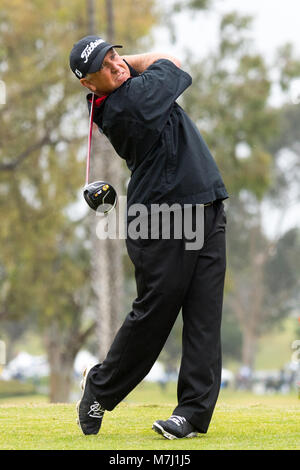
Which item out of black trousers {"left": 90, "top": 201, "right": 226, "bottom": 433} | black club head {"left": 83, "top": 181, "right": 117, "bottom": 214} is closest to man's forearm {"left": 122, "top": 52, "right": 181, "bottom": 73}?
black club head {"left": 83, "top": 181, "right": 117, "bottom": 214}

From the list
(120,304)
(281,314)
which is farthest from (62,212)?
(281,314)

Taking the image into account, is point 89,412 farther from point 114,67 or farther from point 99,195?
point 114,67

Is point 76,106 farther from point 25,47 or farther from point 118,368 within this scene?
point 118,368

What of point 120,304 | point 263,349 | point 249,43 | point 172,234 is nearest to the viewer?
point 172,234

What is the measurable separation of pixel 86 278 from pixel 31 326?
22.1 m

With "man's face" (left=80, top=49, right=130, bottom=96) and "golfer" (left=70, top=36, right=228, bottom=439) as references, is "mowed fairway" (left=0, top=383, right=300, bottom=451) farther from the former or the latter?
"man's face" (left=80, top=49, right=130, bottom=96)

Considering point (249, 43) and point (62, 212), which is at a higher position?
point (249, 43)

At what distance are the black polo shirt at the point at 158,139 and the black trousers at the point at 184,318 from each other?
20 cm

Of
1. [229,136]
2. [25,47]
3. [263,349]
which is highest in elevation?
[25,47]

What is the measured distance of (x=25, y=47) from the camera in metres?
22.0

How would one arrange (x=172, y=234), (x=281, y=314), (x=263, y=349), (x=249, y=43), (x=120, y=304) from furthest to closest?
(x=263, y=349) → (x=281, y=314) → (x=249, y=43) → (x=120, y=304) → (x=172, y=234)

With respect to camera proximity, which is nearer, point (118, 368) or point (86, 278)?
point (118, 368)

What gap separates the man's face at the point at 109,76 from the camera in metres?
4.05

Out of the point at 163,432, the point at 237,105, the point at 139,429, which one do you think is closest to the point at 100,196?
the point at 163,432
